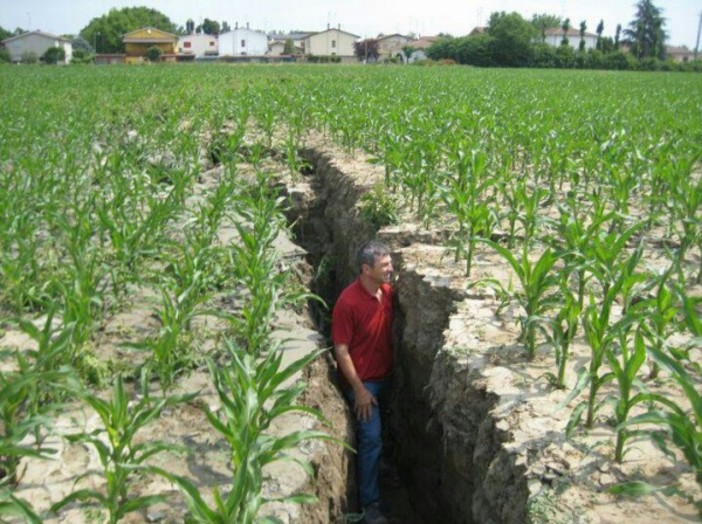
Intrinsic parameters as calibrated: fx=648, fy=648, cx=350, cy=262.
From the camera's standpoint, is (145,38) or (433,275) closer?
(433,275)

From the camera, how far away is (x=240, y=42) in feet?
282

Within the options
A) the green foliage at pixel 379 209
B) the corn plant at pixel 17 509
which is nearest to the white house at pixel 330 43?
the green foliage at pixel 379 209

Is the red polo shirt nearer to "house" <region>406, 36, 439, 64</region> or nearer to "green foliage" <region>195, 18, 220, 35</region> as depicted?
"house" <region>406, 36, 439, 64</region>

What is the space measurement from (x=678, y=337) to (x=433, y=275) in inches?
65.2

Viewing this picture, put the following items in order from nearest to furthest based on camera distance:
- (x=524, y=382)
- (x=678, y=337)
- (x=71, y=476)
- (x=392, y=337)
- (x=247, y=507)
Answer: (x=247, y=507) < (x=71, y=476) < (x=524, y=382) < (x=678, y=337) < (x=392, y=337)

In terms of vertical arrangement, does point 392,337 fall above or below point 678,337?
below

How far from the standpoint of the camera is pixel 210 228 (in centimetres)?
544

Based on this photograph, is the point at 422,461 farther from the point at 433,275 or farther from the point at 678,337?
the point at 678,337

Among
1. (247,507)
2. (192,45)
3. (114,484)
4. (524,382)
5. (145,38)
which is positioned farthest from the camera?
(192,45)

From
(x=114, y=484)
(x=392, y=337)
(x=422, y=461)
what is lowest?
(x=422, y=461)

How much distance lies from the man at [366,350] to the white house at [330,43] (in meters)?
81.4

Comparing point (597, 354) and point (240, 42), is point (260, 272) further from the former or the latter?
point (240, 42)

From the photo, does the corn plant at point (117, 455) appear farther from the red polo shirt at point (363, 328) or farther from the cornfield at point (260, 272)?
the red polo shirt at point (363, 328)

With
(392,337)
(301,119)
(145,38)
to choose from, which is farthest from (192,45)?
(392,337)
